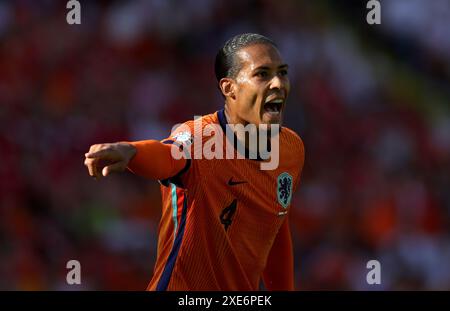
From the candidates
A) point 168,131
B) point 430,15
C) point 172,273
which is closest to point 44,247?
point 168,131

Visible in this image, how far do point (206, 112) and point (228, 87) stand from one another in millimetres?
4178

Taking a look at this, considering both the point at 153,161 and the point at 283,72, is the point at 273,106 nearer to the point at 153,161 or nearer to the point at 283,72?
the point at 283,72

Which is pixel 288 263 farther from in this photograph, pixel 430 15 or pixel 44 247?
pixel 430 15

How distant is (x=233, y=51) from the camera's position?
→ 3979mm

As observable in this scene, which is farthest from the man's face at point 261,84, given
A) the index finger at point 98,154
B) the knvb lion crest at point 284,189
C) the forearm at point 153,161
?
the index finger at point 98,154

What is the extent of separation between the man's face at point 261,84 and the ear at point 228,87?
0.06 meters

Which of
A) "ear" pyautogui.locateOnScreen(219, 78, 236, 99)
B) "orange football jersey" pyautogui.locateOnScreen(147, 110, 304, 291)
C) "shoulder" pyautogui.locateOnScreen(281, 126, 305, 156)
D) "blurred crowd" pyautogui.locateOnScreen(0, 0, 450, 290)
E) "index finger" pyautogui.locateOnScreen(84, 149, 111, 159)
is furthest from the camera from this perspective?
"blurred crowd" pyautogui.locateOnScreen(0, 0, 450, 290)

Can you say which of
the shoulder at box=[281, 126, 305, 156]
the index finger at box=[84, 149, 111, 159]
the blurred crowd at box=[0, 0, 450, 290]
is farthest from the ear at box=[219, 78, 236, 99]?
the blurred crowd at box=[0, 0, 450, 290]

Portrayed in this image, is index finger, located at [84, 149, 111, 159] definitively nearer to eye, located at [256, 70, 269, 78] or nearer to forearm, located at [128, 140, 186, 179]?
forearm, located at [128, 140, 186, 179]

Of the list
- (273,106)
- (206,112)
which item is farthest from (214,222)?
(206,112)

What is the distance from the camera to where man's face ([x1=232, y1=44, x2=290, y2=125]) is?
12.7 feet

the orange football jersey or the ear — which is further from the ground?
the ear

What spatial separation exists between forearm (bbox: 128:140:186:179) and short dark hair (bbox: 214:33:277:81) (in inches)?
27.1

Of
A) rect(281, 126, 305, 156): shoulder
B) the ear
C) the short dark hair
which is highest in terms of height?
the short dark hair
